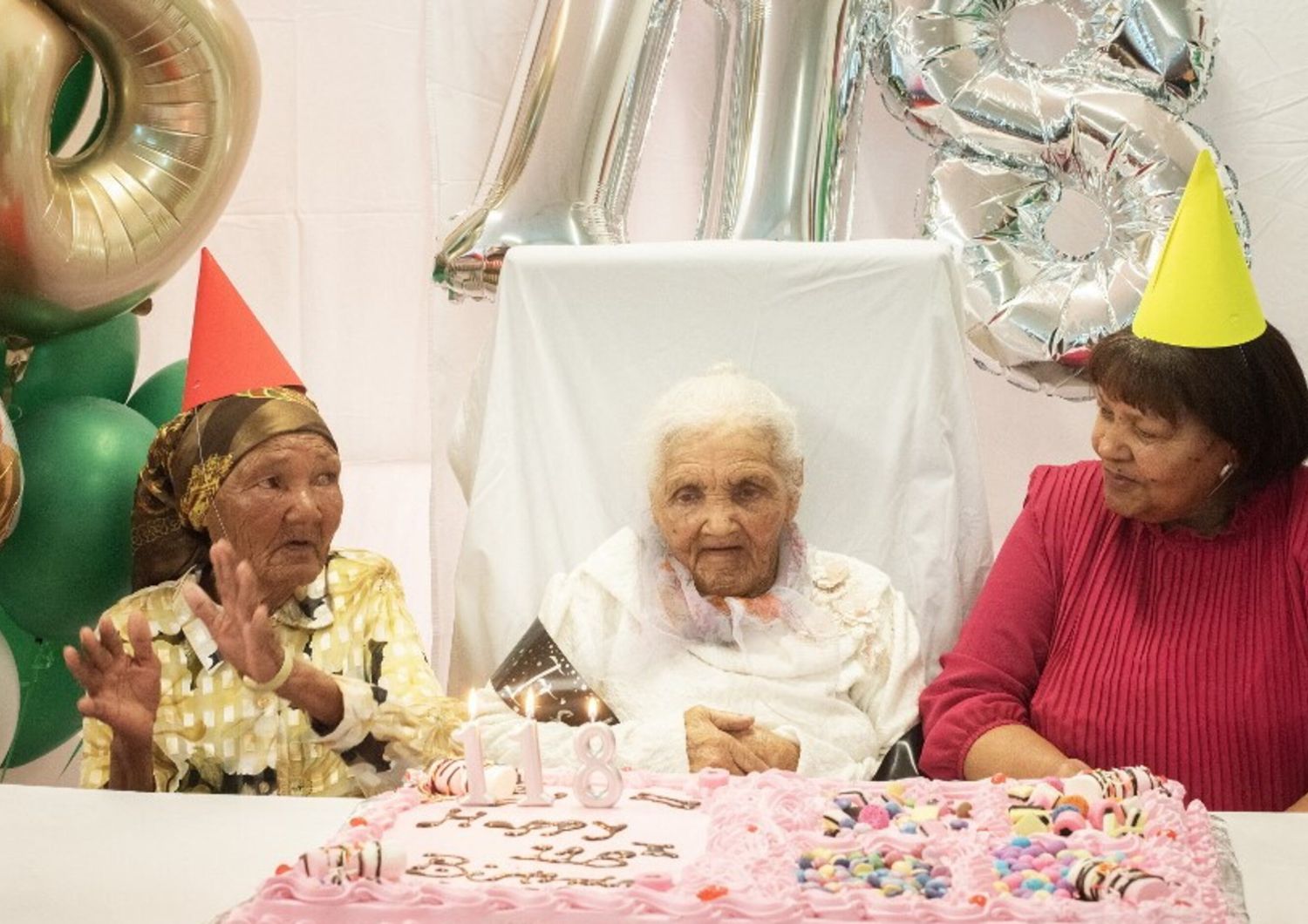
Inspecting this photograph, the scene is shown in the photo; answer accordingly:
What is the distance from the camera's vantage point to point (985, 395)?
369cm

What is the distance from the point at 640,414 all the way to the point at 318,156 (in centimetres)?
147

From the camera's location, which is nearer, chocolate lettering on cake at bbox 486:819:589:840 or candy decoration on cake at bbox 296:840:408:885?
candy decoration on cake at bbox 296:840:408:885

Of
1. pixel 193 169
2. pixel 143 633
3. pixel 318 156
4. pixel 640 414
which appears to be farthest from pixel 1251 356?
pixel 318 156

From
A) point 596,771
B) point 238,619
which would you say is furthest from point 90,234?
point 596,771

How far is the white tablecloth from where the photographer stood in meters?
2.90

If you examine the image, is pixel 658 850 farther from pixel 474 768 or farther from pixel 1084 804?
pixel 1084 804

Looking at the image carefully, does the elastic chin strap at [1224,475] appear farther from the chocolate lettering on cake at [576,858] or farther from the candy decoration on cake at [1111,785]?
the chocolate lettering on cake at [576,858]

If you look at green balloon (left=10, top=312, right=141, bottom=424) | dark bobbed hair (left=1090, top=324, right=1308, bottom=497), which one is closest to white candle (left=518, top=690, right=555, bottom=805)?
dark bobbed hair (left=1090, top=324, right=1308, bottom=497)

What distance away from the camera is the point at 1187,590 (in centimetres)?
251

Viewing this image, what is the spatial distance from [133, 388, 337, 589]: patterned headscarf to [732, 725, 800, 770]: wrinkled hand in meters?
0.79

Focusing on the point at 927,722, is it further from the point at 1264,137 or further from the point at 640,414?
the point at 1264,137

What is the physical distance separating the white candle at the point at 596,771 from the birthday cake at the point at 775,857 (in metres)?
0.02

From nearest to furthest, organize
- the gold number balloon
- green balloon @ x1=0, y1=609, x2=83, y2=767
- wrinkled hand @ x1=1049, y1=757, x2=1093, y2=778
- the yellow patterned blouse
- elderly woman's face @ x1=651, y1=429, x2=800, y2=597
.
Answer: wrinkled hand @ x1=1049, y1=757, x2=1093, y2=778
the yellow patterned blouse
elderly woman's face @ x1=651, y1=429, x2=800, y2=597
the gold number balloon
green balloon @ x1=0, y1=609, x2=83, y2=767

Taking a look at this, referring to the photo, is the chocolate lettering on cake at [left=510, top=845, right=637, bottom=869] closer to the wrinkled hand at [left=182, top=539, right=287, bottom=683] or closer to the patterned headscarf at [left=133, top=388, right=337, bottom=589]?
the wrinkled hand at [left=182, top=539, right=287, bottom=683]
